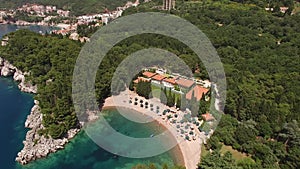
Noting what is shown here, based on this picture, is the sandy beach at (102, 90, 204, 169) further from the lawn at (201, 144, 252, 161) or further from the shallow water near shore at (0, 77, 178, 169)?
the shallow water near shore at (0, 77, 178, 169)

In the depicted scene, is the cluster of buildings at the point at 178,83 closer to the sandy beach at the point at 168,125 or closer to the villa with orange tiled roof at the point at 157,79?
the villa with orange tiled roof at the point at 157,79

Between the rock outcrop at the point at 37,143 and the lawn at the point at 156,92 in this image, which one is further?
the lawn at the point at 156,92

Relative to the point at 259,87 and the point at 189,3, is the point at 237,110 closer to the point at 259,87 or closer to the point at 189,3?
the point at 259,87

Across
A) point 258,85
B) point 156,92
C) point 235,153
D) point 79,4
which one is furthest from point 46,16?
point 235,153

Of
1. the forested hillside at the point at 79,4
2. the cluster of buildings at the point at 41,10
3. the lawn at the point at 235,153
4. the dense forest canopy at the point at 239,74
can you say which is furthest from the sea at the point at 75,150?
the cluster of buildings at the point at 41,10

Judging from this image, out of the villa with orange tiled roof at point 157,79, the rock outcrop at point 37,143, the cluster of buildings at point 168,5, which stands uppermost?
the cluster of buildings at point 168,5

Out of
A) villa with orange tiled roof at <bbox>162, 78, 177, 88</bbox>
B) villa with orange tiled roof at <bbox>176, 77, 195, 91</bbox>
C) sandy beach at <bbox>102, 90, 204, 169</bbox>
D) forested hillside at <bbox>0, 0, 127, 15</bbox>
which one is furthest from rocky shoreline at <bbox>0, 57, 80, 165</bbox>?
forested hillside at <bbox>0, 0, 127, 15</bbox>

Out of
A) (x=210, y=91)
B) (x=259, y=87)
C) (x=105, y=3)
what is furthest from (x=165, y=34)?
(x=105, y=3)
